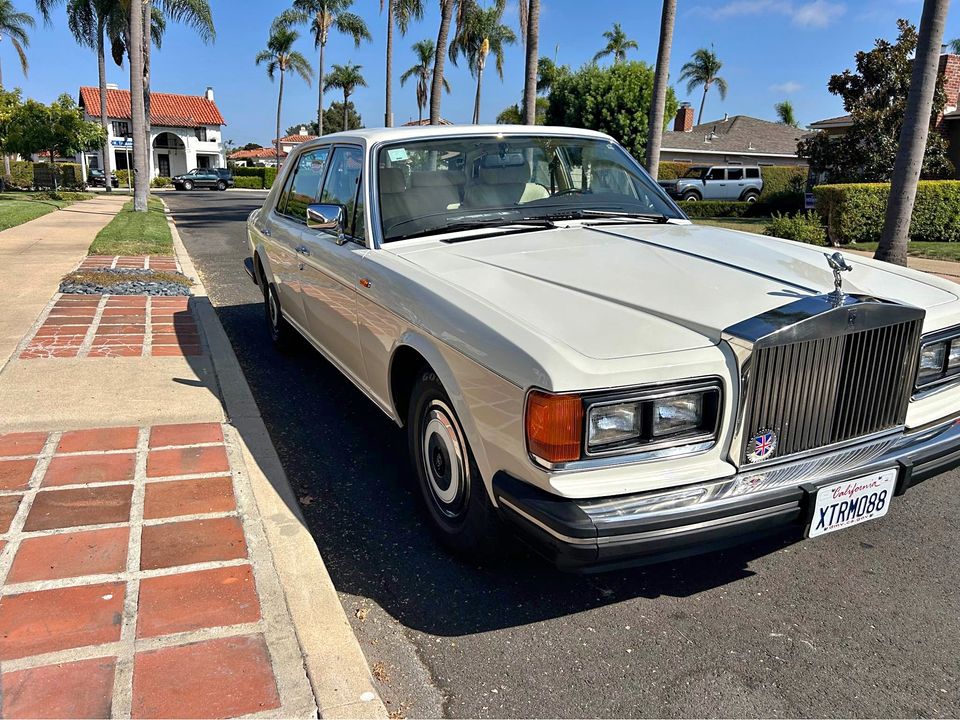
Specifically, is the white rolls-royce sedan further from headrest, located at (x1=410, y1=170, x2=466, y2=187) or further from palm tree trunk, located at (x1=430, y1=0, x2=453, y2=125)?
palm tree trunk, located at (x1=430, y1=0, x2=453, y2=125)

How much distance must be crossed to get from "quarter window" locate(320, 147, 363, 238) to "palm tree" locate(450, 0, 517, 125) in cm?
1622

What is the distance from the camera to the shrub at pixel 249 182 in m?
50.8

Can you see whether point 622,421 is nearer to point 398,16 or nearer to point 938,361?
point 938,361

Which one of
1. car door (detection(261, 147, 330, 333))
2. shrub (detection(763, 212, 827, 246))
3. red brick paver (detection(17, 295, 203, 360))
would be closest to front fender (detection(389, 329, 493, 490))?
car door (detection(261, 147, 330, 333))

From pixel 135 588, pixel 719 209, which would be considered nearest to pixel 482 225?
pixel 135 588

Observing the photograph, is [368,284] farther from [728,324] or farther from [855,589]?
[855,589]

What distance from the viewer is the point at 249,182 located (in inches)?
2008

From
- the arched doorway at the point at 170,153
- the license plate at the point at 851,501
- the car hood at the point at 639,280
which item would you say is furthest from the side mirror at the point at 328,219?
the arched doorway at the point at 170,153

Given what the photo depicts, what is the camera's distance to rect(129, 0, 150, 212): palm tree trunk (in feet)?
60.4

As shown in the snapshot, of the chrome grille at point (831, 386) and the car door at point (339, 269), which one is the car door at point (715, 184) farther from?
the chrome grille at point (831, 386)

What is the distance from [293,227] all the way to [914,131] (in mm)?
8972

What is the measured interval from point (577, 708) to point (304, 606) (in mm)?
1028

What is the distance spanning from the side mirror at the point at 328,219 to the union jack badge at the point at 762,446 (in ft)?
8.00

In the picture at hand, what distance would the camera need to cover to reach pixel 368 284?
359cm
